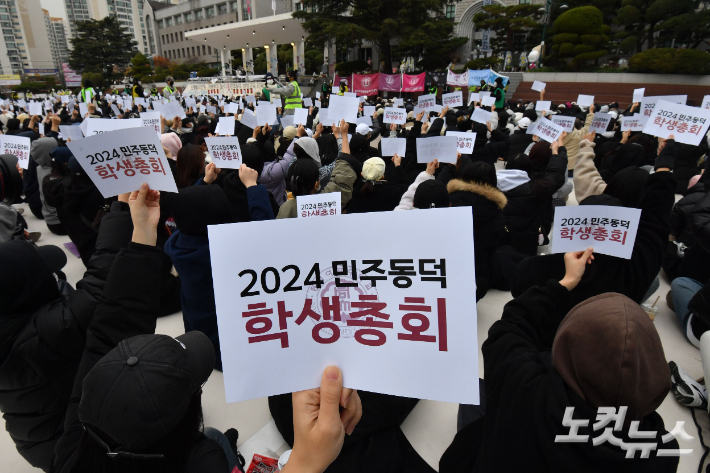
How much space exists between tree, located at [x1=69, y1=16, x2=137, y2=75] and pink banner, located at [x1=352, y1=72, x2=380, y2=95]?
4574 cm

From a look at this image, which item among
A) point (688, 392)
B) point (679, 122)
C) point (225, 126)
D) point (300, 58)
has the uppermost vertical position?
point (300, 58)

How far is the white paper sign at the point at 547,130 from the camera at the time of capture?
5006mm

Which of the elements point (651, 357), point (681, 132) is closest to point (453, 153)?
point (681, 132)

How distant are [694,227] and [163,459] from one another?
337 centimetres

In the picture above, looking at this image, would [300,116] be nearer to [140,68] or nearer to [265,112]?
[265,112]

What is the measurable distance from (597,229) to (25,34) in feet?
365

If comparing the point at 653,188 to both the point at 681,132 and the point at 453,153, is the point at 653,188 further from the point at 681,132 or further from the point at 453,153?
the point at 681,132

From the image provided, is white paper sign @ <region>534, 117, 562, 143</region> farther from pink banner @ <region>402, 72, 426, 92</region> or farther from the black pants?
pink banner @ <region>402, 72, 426, 92</region>

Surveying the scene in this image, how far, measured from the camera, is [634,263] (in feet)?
6.56

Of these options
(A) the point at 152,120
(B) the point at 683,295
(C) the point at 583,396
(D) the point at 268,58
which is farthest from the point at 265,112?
(D) the point at 268,58

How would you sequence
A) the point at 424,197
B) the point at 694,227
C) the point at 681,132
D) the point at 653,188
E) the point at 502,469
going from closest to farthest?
the point at 502,469 < the point at 653,188 < the point at 694,227 < the point at 424,197 < the point at 681,132

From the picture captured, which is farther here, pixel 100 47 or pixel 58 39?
pixel 58 39

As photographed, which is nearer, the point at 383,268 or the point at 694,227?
the point at 383,268

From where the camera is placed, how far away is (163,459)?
0.94 m
